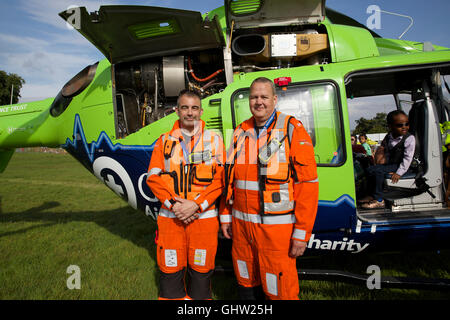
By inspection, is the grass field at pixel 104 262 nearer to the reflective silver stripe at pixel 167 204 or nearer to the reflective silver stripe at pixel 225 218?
the reflective silver stripe at pixel 225 218

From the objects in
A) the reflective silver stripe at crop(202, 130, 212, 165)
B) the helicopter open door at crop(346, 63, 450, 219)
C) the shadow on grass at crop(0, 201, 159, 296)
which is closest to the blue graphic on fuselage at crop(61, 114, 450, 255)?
the helicopter open door at crop(346, 63, 450, 219)

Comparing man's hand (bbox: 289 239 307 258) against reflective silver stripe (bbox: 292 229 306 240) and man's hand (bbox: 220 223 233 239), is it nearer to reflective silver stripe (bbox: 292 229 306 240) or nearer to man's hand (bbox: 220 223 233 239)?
reflective silver stripe (bbox: 292 229 306 240)

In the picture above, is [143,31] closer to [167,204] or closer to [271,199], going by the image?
[167,204]

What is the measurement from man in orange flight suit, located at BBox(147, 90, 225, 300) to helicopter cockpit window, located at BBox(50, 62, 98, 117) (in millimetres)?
2078

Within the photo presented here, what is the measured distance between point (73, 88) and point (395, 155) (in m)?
4.65

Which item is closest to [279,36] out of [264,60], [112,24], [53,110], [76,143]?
[264,60]

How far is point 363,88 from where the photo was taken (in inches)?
175

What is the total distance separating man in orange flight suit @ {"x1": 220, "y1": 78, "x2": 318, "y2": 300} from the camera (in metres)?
1.89

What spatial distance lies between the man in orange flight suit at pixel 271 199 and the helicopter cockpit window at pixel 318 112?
2.46ft

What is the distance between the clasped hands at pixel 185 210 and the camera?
2100 millimetres

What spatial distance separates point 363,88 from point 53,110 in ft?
16.9

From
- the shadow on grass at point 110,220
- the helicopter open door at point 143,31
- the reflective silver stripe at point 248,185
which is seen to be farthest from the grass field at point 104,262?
the helicopter open door at point 143,31

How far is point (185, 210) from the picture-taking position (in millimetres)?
2098

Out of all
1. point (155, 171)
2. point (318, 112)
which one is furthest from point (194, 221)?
point (318, 112)
